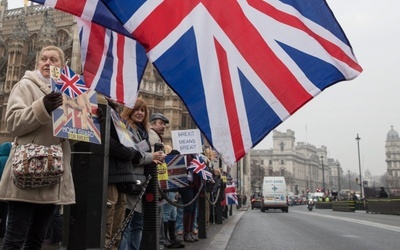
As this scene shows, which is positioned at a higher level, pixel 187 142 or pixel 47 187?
pixel 187 142

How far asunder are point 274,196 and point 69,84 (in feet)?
98.7

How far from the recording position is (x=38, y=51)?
42.1m

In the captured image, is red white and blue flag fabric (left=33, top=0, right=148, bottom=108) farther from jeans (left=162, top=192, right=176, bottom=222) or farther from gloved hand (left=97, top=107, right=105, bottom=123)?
jeans (left=162, top=192, right=176, bottom=222)

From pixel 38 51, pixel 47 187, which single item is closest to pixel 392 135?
pixel 38 51

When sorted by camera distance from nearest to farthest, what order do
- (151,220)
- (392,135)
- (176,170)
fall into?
(151,220) < (176,170) < (392,135)

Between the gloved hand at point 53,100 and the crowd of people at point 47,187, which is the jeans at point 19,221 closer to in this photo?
the crowd of people at point 47,187

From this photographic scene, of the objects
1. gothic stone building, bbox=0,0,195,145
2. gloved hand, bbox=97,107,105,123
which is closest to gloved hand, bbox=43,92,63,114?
gloved hand, bbox=97,107,105,123

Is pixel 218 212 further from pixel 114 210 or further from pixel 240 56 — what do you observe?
pixel 240 56

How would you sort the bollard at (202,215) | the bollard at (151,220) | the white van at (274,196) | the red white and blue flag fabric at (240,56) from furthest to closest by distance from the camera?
the white van at (274,196)
the bollard at (202,215)
the bollard at (151,220)
the red white and blue flag fabric at (240,56)

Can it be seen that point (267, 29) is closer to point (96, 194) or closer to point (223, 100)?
point (223, 100)

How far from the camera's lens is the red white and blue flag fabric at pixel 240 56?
309 centimetres

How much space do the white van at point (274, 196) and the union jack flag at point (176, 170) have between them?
83.4 feet

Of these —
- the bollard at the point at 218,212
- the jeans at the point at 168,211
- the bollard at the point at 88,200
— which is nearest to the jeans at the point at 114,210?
the bollard at the point at 88,200

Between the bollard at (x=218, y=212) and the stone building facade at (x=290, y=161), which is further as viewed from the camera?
the stone building facade at (x=290, y=161)
